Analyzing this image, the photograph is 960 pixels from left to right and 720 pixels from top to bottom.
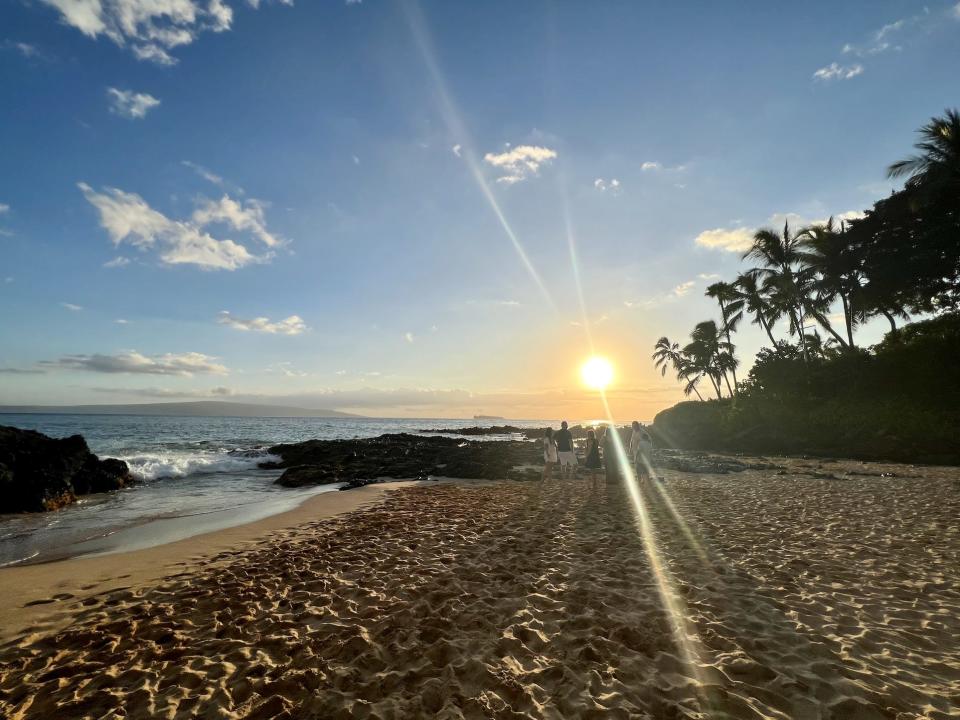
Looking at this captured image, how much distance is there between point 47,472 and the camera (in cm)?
1491

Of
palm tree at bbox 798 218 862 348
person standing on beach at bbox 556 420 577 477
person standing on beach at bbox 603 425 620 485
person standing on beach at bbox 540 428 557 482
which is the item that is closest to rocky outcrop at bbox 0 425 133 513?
person standing on beach at bbox 540 428 557 482

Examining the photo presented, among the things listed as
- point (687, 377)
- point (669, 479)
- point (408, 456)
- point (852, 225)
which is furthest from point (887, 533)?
point (687, 377)

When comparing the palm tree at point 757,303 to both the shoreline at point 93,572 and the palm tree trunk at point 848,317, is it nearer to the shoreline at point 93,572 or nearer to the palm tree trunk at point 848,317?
the palm tree trunk at point 848,317

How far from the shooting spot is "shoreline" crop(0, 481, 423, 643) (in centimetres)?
561

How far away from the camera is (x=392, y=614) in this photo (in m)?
5.50

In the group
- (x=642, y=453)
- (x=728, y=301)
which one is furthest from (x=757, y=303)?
(x=642, y=453)

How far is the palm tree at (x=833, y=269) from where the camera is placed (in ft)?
109

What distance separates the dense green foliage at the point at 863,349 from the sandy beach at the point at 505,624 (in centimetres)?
2064

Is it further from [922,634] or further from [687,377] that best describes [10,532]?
[687,377]

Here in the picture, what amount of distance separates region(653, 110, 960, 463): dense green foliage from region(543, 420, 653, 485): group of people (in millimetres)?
15887

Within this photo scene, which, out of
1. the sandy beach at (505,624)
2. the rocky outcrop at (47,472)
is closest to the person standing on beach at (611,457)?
the sandy beach at (505,624)

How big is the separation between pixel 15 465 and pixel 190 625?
15.6 meters

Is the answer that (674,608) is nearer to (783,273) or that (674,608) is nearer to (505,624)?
(505,624)

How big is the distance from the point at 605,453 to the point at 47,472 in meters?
20.0
